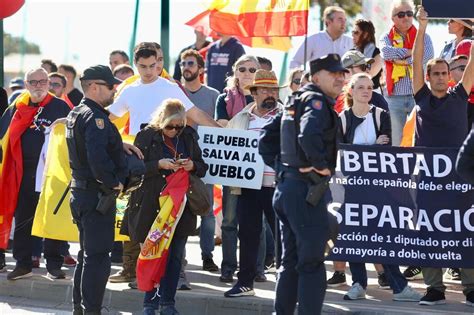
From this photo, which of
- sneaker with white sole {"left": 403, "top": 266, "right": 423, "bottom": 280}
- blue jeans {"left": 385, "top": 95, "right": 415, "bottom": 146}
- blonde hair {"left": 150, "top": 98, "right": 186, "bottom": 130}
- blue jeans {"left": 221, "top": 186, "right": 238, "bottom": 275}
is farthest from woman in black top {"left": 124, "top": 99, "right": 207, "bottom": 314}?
blue jeans {"left": 385, "top": 95, "right": 415, "bottom": 146}

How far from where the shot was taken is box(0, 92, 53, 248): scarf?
39.6ft

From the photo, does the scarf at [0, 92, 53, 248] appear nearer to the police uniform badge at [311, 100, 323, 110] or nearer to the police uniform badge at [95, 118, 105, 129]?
the police uniform badge at [95, 118, 105, 129]

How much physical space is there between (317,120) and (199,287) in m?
3.17

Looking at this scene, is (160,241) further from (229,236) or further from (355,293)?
(355,293)

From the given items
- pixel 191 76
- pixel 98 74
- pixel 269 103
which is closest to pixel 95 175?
pixel 98 74

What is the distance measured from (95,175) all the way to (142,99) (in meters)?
1.87

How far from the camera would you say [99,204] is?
9500 mm

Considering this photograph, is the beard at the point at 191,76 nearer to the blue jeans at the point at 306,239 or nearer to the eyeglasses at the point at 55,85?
the eyeglasses at the point at 55,85

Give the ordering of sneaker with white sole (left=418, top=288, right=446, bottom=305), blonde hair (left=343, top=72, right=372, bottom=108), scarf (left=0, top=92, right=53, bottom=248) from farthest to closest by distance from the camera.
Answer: scarf (left=0, top=92, right=53, bottom=248) → blonde hair (left=343, top=72, right=372, bottom=108) → sneaker with white sole (left=418, top=288, right=446, bottom=305)

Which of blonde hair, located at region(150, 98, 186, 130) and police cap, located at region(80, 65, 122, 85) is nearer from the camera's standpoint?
police cap, located at region(80, 65, 122, 85)

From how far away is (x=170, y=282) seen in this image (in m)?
10.0

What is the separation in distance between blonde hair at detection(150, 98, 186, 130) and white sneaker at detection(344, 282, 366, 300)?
82.7 inches

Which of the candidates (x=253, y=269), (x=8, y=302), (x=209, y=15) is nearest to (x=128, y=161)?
(x=253, y=269)

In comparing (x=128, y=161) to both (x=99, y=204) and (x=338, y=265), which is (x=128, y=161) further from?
(x=338, y=265)
